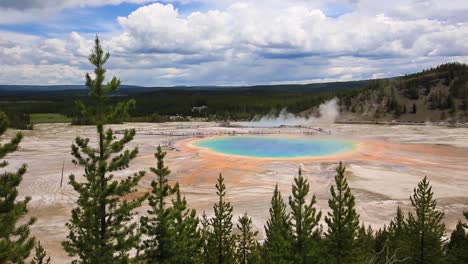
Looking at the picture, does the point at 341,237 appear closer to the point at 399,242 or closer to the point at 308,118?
the point at 399,242

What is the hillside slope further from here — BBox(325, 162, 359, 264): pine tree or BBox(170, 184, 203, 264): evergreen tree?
BBox(170, 184, 203, 264): evergreen tree

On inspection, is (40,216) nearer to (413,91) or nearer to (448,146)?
(448,146)

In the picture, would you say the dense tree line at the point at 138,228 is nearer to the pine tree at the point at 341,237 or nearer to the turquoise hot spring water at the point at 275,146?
the pine tree at the point at 341,237

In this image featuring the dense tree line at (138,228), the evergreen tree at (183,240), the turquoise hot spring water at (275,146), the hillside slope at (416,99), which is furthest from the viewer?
the hillside slope at (416,99)

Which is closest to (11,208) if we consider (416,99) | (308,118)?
(308,118)

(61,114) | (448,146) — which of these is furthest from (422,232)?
(61,114)

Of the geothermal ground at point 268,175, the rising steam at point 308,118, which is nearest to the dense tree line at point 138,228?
the geothermal ground at point 268,175
